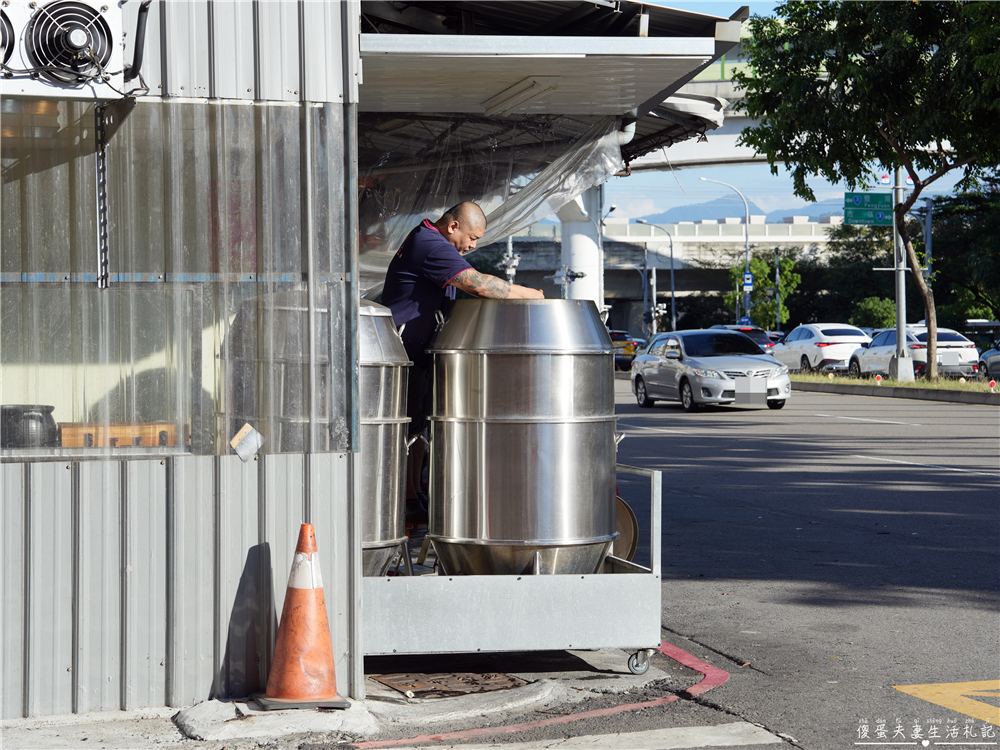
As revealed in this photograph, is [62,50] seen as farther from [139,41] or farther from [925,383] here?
[925,383]

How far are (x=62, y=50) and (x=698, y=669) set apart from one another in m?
3.77

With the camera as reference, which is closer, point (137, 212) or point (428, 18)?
point (137, 212)

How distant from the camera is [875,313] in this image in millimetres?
64562

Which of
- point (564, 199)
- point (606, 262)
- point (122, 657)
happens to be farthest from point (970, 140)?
point (606, 262)

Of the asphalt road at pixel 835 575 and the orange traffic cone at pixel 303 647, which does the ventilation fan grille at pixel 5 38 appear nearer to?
the orange traffic cone at pixel 303 647

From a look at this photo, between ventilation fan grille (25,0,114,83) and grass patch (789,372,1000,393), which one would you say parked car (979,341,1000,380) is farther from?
ventilation fan grille (25,0,114,83)

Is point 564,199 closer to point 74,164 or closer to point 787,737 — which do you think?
point 74,164

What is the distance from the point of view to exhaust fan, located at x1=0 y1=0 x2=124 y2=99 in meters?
4.54

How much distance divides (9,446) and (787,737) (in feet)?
10.5

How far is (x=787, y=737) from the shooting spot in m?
4.50

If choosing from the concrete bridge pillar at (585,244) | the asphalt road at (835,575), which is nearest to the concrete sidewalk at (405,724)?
the asphalt road at (835,575)

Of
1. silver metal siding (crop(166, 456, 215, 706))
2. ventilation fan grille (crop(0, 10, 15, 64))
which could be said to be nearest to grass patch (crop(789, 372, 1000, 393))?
silver metal siding (crop(166, 456, 215, 706))

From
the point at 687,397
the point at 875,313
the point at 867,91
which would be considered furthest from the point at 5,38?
the point at 875,313

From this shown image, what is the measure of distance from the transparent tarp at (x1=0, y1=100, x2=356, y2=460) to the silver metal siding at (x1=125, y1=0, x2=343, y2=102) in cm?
8
